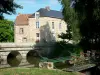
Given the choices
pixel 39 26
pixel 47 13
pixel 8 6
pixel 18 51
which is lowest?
pixel 18 51

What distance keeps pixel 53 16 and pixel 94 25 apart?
179 ft

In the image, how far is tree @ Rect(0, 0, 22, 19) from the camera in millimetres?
13913

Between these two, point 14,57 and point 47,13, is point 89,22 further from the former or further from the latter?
point 47,13

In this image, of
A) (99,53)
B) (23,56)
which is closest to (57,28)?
(23,56)

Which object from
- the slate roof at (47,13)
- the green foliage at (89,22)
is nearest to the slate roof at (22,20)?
the slate roof at (47,13)

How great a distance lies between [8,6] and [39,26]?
2165 inches

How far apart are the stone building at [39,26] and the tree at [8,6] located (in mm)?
51708

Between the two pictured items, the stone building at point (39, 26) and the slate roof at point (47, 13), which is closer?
the stone building at point (39, 26)

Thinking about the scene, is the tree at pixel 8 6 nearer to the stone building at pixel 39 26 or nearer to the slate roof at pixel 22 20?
the stone building at pixel 39 26

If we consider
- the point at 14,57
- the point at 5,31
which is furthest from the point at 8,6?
the point at 5,31

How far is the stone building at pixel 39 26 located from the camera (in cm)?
6808

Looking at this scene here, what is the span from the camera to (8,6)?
1421 centimetres

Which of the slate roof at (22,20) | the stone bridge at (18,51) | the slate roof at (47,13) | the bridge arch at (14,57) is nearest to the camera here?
the stone bridge at (18,51)

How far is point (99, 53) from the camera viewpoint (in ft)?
57.0
